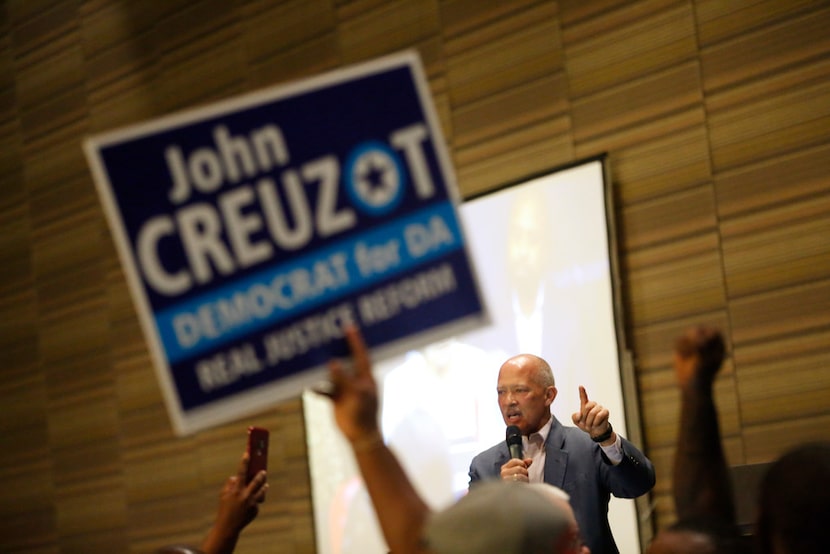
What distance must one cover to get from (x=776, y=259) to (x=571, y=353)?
102 cm

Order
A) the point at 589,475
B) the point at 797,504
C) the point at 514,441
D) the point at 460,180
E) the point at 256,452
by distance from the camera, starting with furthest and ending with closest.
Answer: the point at 460,180 < the point at 589,475 < the point at 514,441 < the point at 256,452 < the point at 797,504

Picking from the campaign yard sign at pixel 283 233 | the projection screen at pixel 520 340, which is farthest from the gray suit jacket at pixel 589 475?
the campaign yard sign at pixel 283 233

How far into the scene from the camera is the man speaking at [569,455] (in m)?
3.26

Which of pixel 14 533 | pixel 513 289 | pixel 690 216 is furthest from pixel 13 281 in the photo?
pixel 690 216

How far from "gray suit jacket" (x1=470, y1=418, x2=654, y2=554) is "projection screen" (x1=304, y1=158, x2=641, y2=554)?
1.14 m

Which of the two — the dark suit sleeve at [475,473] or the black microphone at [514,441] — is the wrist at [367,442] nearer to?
the black microphone at [514,441]

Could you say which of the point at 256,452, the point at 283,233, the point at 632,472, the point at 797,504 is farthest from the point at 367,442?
the point at 632,472

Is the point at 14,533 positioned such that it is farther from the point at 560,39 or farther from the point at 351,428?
the point at 351,428

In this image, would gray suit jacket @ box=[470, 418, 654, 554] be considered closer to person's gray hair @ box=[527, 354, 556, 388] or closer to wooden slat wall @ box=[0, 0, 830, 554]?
person's gray hair @ box=[527, 354, 556, 388]

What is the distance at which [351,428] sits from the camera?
5.02ft

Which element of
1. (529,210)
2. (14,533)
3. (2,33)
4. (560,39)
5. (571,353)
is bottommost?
(14,533)

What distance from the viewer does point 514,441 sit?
10.9 feet

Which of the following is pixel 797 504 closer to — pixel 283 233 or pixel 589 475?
pixel 283 233

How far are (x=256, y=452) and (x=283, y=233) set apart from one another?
75cm
